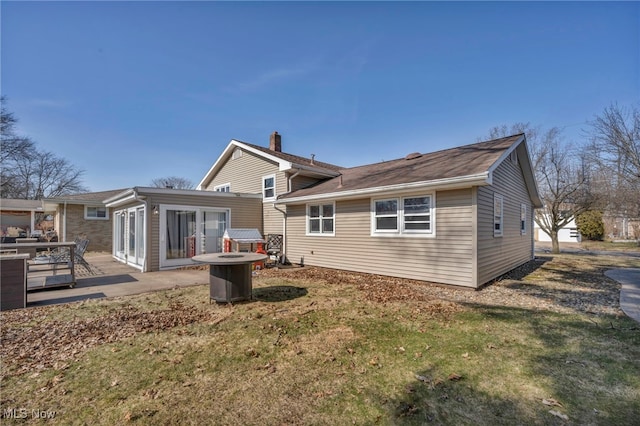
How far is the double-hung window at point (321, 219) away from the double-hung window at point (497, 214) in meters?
5.30

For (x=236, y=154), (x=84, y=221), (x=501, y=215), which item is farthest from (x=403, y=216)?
(x=84, y=221)

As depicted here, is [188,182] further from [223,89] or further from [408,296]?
[408,296]

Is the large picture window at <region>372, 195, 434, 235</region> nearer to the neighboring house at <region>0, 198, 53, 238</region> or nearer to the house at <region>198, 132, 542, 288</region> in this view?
the house at <region>198, 132, 542, 288</region>

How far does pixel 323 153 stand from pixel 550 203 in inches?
655

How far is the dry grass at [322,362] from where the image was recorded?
2.54 metres

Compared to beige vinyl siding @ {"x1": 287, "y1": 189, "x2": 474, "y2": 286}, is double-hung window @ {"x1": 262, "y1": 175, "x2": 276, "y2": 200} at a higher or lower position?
Result: higher

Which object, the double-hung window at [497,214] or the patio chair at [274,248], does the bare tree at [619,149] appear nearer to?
the double-hung window at [497,214]

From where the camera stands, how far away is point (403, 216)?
8.59 meters

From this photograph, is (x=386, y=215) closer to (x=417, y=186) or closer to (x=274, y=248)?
(x=417, y=186)

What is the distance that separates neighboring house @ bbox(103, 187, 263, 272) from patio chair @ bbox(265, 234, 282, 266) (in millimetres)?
1430

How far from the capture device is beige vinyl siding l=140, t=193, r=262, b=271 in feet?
33.7

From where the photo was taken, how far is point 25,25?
684 cm

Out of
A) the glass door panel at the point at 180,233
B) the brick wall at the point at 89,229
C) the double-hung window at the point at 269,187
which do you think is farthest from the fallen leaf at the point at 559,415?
the brick wall at the point at 89,229

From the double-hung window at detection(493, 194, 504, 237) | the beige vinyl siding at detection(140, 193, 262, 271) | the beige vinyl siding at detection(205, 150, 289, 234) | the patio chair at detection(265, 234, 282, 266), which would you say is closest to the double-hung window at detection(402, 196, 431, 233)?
the double-hung window at detection(493, 194, 504, 237)
